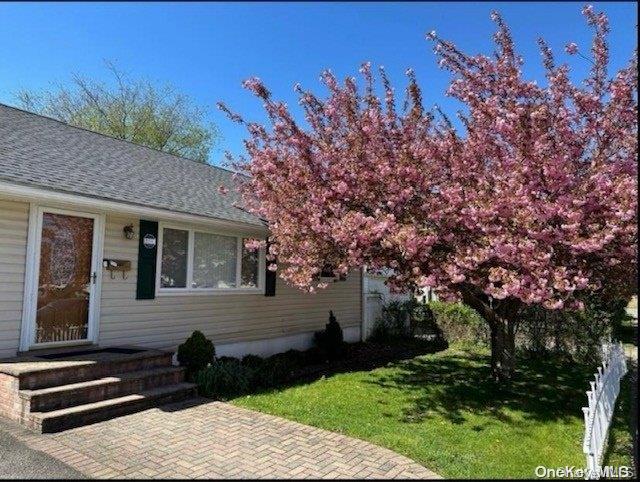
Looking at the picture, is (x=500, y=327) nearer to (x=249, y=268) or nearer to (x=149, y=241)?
(x=249, y=268)

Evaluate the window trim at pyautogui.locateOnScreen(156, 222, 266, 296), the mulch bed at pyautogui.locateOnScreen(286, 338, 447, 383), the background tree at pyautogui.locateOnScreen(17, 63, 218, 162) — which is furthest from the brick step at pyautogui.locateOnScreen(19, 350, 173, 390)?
the background tree at pyautogui.locateOnScreen(17, 63, 218, 162)

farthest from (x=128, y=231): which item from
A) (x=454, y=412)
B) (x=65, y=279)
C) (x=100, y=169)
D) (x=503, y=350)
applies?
(x=503, y=350)

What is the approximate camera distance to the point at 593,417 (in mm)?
4703

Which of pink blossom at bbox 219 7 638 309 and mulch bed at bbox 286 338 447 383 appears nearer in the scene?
pink blossom at bbox 219 7 638 309

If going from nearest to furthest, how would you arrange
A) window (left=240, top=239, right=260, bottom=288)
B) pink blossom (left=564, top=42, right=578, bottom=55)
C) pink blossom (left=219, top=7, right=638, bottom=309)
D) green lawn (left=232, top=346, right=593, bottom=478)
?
green lawn (left=232, top=346, right=593, bottom=478)
pink blossom (left=219, top=7, right=638, bottom=309)
pink blossom (left=564, top=42, right=578, bottom=55)
window (left=240, top=239, right=260, bottom=288)

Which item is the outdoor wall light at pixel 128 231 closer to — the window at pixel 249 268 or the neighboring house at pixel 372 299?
the window at pixel 249 268

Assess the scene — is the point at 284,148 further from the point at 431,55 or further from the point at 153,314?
the point at 153,314

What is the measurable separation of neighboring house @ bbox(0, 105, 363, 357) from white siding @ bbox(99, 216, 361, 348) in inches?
0.8

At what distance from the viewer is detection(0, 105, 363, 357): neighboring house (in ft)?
22.7

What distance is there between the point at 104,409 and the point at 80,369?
66 cm

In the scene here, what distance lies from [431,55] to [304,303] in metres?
6.73

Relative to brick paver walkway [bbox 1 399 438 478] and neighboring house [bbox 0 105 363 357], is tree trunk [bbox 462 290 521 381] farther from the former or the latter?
neighboring house [bbox 0 105 363 357]

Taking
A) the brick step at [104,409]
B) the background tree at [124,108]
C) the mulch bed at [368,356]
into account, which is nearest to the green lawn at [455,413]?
the mulch bed at [368,356]

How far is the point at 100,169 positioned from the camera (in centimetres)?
882
